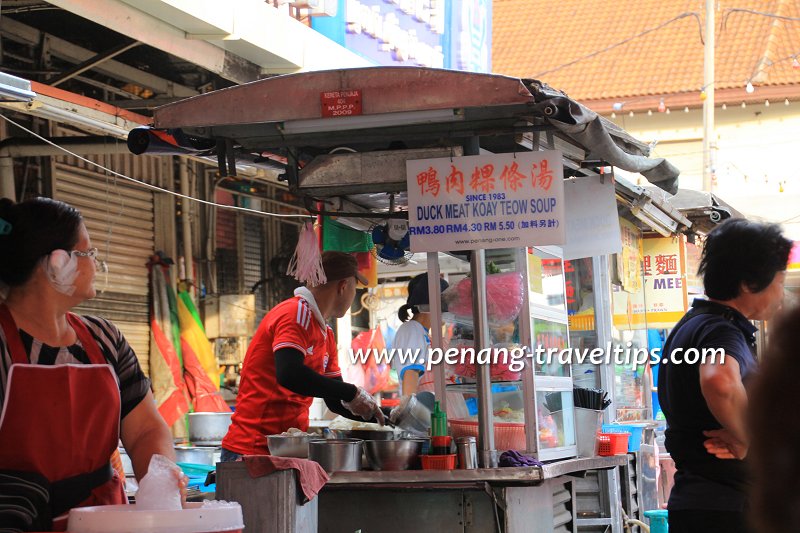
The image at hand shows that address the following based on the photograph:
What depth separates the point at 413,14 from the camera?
13117 mm

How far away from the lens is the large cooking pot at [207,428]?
8.94m

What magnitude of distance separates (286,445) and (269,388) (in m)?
0.42

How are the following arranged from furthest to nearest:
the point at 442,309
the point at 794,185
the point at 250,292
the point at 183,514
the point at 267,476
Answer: the point at 794,185
the point at 250,292
the point at 442,309
the point at 267,476
the point at 183,514

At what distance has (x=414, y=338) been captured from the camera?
8547 millimetres

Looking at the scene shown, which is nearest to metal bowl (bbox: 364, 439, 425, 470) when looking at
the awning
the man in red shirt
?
the man in red shirt

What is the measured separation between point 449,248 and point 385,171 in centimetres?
57

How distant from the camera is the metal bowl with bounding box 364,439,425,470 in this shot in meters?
5.41

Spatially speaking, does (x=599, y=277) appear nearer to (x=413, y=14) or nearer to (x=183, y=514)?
(x=413, y=14)

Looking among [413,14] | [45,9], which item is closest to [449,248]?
[45,9]

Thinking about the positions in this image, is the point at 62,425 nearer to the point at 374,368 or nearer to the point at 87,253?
the point at 87,253

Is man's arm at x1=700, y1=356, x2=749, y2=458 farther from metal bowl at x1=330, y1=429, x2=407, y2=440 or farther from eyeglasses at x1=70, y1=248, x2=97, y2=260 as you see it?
metal bowl at x1=330, y1=429, x2=407, y2=440

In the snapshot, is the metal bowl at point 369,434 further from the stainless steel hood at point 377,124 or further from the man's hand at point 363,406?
the stainless steel hood at point 377,124

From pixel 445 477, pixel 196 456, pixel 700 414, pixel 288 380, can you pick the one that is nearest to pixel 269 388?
pixel 288 380

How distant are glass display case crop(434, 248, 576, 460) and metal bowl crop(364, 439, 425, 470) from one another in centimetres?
34
